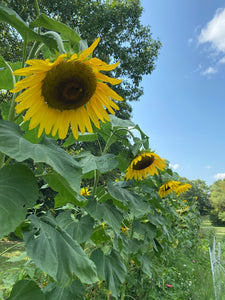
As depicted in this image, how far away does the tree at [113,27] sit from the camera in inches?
273

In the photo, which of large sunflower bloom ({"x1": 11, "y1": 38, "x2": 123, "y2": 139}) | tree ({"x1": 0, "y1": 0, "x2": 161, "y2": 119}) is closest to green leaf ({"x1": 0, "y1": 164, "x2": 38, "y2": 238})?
large sunflower bloom ({"x1": 11, "y1": 38, "x2": 123, "y2": 139})

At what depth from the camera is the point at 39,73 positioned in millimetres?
604

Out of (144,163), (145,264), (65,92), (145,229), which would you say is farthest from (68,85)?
(145,264)

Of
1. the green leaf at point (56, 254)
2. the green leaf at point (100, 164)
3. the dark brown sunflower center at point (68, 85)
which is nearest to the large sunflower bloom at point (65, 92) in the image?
the dark brown sunflower center at point (68, 85)

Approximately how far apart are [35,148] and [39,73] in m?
0.28

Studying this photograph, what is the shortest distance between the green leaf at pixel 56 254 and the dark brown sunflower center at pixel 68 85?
13.1 inches

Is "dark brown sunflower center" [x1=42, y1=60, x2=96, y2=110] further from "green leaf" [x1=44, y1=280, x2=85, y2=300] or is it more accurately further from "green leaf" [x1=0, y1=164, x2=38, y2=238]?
"green leaf" [x1=44, y1=280, x2=85, y2=300]

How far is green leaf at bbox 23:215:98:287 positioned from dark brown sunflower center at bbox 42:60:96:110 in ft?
1.09

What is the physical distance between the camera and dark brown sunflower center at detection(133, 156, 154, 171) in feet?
4.08

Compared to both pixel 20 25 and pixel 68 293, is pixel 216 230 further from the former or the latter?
pixel 20 25

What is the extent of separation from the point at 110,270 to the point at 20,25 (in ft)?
2.92

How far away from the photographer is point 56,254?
481 millimetres

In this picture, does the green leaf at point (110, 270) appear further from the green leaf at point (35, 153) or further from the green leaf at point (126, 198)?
the green leaf at point (35, 153)

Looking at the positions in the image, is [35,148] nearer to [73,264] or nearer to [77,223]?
[73,264]
